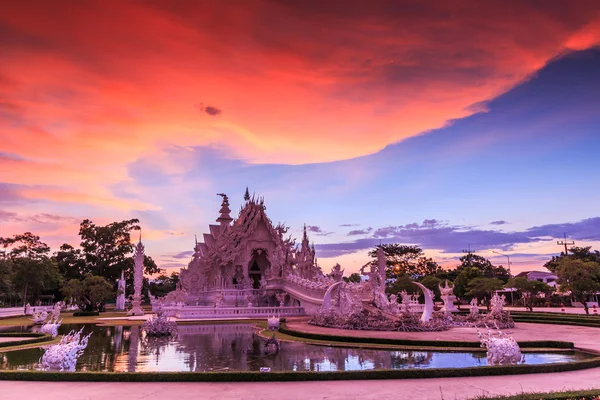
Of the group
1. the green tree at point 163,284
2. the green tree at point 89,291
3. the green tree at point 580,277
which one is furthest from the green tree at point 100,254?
the green tree at point 580,277

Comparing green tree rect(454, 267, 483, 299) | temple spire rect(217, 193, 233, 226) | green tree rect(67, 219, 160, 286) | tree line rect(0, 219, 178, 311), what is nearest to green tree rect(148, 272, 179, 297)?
tree line rect(0, 219, 178, 311)

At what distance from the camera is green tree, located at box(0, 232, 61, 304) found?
51.0 meters

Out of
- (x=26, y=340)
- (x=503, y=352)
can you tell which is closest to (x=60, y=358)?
(x=26, y=340)

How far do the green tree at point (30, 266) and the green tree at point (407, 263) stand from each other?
2044 inches

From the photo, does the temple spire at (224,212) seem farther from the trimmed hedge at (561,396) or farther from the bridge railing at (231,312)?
the trimmed hedge at (561,396)

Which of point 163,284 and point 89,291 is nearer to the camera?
point 89,291

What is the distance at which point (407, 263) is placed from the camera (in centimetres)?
8012

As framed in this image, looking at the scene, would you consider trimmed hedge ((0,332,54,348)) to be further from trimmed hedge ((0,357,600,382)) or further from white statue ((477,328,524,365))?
white statue ((477,328,524,365))

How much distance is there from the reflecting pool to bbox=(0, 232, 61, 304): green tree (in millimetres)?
39026

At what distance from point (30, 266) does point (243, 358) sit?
154 ft

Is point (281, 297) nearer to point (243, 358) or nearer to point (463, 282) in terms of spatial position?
point (243, 358)

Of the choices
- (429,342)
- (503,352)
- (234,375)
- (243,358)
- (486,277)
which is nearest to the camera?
(234,375)

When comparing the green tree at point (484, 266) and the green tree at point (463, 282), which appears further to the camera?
the green tree at point (484, 266)

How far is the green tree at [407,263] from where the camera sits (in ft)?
260
